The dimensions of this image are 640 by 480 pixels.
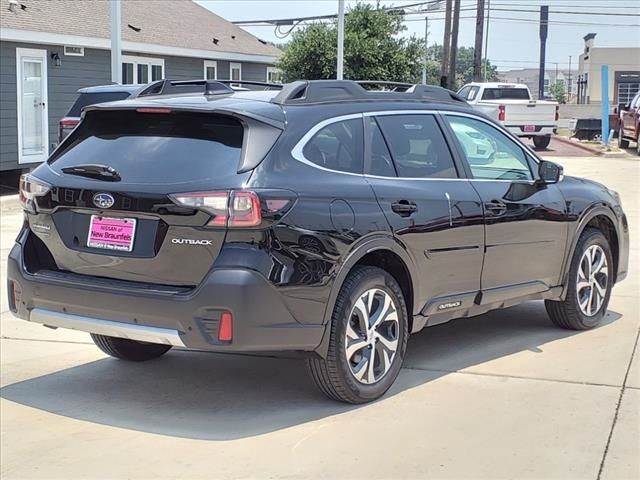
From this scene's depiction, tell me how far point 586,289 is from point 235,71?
20.7 m

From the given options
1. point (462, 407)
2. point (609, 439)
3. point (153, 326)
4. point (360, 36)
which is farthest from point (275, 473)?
point (360, 36)

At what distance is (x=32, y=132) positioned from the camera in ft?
60.6

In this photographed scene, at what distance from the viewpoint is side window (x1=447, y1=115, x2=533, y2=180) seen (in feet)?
20.2

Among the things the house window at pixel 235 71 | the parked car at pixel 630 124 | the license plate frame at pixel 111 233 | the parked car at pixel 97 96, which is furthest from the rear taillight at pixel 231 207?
the parked car at pixel 630 124

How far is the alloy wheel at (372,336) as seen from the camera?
510cm

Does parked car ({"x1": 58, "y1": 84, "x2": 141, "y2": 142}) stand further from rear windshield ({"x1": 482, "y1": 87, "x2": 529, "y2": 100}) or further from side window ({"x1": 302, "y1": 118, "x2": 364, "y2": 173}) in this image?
rear windshield ({"x1": 482, "y1": 87, "x2": 529, "y2": 100})

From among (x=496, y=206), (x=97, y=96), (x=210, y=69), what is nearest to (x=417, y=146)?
(x=496, y=206)

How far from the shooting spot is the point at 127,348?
613 centimetres

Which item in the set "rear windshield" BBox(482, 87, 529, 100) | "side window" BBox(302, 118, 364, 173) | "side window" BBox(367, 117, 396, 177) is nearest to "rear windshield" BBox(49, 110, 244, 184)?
"side window" BBox(302, 118, 364, 173)

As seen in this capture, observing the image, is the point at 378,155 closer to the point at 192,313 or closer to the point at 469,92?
the point at 192,313

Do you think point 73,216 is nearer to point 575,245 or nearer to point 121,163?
point 121,163

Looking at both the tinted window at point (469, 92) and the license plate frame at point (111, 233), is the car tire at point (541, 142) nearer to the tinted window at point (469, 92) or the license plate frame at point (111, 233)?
the tinted window at point (469, 92)

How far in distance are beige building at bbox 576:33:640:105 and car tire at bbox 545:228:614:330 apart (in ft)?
176

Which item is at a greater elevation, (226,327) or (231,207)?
(231,207)
